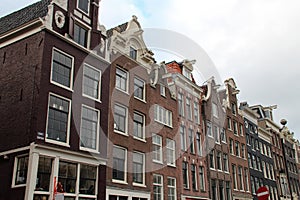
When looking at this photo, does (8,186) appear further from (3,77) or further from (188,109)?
(188,109)

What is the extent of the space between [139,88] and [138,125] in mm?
3011

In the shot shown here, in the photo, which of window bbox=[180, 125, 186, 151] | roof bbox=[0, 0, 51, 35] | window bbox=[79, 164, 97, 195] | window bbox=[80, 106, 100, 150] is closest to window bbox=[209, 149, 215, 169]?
window bbox=[180, 125, 186, 151]

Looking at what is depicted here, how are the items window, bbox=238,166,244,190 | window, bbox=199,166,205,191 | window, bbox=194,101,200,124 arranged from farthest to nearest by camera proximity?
window, bbox=238,166,244,190, window, bbox=194,101,200,124, window, bbox=199,166,205,191

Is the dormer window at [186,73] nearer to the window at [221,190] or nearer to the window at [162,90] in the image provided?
the window at [162,90]

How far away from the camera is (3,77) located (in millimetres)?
20984

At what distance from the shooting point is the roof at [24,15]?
2169 centimetres

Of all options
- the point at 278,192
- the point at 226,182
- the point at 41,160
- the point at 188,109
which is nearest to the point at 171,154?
the point at 188,109

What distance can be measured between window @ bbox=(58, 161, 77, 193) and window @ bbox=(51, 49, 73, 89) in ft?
14.8

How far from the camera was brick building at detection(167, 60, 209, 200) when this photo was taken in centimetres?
3114

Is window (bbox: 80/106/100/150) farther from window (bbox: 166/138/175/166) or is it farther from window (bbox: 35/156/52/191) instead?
window (bbox: 166/138/175/166)

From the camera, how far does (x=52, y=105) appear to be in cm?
1947

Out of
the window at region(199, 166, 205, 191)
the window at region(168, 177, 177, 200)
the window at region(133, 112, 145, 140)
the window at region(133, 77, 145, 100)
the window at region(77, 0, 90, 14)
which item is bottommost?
the window at region(168, 177, 177, 200)

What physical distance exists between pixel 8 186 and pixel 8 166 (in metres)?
1.10

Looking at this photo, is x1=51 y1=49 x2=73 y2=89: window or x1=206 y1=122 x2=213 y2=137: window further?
x1=206 y1=122 x2=213 y2=137: window
